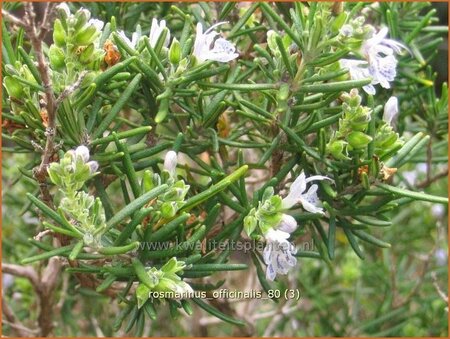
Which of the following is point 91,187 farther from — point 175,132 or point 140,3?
point 140,3

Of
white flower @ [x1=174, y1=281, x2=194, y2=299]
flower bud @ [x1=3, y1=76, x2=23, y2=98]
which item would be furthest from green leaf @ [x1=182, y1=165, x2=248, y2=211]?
flower bud @ [x1=3, y1=76, x2=23, y2=98]

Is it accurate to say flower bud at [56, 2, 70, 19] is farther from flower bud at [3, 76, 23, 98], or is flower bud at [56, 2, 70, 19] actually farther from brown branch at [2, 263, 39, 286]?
brown branch at [2, 263, 39, 286]

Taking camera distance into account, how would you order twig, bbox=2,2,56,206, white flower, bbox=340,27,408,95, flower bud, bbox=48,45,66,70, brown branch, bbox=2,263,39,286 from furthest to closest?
brown branch, bbox=2,263,39,286
white flower, bbox=340,27,408,95
flower bud, bbox=48,45,66,70
twig, bbox=2,2,56,206

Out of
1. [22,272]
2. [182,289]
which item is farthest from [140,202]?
[22,272]

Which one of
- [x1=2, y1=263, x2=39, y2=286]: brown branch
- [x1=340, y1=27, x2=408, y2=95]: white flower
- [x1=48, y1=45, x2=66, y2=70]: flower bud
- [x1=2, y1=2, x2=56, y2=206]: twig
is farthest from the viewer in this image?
[x1=2, y1=263, x2=39, y2=286]: brown branch

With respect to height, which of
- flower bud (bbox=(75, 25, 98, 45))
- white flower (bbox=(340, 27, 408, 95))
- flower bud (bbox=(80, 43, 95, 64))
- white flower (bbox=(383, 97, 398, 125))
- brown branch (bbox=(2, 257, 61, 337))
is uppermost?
flower bud (bbox=(75, 25, 98, 45))

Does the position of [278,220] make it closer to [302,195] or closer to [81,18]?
[302,195]
